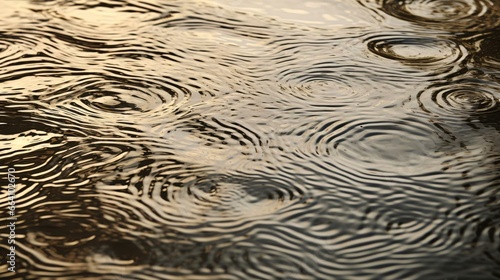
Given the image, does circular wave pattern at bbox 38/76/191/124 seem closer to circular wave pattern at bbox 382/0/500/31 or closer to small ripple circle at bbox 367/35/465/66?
small ripple circle at bbox 367/35/465/66

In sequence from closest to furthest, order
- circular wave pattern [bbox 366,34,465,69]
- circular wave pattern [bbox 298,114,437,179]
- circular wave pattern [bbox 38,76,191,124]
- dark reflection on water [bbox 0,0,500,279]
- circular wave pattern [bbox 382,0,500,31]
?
dark reflection on water [bbox 0,0,500,279]
circular wave pattern [bbox 298,114,437,179]
circular wave pattern [bbox 38,76,191,124]
circular wave pattern [bbox 366,34,465,69]
circular wave pattern [bbox 382,0,500,31]

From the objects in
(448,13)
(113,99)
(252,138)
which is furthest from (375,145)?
(448,13)

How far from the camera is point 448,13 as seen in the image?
173 centimetres

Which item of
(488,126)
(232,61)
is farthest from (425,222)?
(232,61)

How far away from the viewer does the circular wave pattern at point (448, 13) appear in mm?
1684

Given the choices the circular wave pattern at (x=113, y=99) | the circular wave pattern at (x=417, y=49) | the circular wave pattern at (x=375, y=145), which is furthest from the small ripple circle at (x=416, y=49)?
the circular wave pattern at (x=113, y=99)

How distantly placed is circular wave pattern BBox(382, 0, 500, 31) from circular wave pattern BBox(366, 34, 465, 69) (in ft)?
0.28

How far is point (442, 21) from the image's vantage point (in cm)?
169

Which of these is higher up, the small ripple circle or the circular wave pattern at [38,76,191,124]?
the small ripple circle

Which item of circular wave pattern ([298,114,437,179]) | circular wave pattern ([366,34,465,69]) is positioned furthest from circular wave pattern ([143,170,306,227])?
circular wave pattern ([366,34,465,69])

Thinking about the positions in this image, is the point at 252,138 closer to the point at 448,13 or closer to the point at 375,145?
the point at 375,145

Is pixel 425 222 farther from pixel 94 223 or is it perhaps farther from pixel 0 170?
pixel 0 170

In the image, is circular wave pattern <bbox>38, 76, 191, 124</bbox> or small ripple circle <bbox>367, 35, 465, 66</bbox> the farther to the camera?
small ripple circle <bbox>367, 35, 465, 66</bbox>

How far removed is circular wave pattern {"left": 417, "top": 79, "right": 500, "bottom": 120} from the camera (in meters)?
1.36
